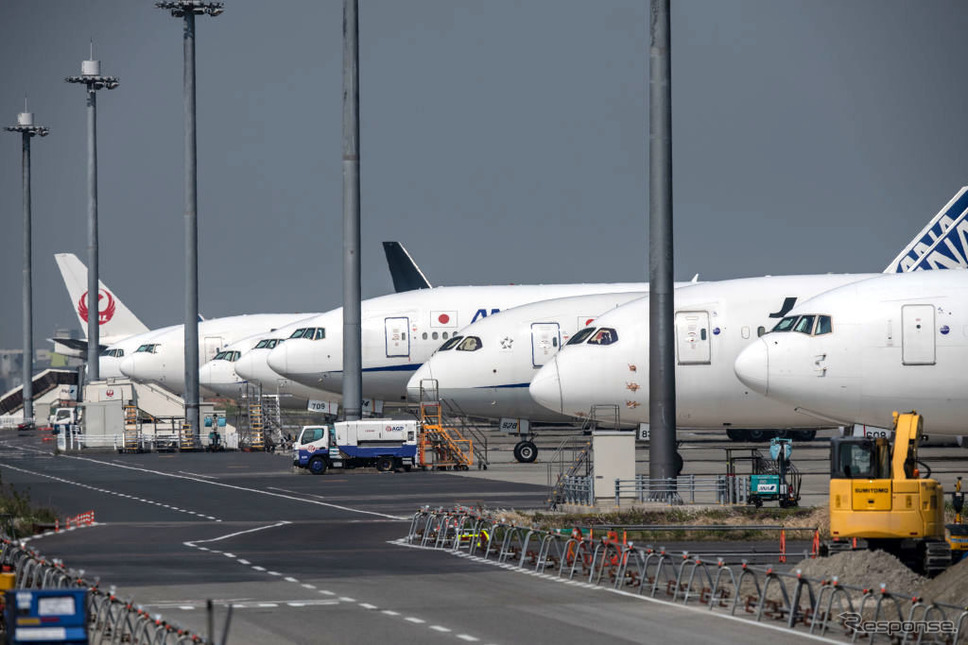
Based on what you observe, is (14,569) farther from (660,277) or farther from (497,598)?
(660,277)

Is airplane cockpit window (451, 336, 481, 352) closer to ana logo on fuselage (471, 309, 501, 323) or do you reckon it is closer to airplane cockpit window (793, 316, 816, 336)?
ana logo on fuselage (471, 309, 501, 323)

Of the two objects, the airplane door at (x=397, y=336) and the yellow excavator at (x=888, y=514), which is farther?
the airplane door at (x=397, y=336)

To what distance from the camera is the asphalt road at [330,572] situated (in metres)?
23.2

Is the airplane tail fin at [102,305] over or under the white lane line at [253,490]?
over

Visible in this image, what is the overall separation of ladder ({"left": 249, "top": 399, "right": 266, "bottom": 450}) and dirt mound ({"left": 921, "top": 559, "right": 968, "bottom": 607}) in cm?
6227

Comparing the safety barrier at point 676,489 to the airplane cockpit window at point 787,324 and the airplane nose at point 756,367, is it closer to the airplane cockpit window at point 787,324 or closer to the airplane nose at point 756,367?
the airplane nose at point 756,367

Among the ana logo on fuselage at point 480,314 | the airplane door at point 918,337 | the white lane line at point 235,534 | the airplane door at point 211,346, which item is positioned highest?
the ana logo on fuselage at point 480,314

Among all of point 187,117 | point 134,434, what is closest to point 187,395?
point 134,434

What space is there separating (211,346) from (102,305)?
38405 millimetres

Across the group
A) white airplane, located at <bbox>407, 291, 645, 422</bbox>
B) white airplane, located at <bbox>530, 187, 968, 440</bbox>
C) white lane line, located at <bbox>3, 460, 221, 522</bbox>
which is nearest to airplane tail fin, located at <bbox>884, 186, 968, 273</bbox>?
white airplane, located at <bbox>530, 187, 968, 440</bbox>

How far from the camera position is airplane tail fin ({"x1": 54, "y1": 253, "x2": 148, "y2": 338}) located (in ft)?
474

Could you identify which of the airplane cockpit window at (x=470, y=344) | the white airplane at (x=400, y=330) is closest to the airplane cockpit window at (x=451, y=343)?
the airplane cockpit window at (x=470, y=344)

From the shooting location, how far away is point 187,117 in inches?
3300

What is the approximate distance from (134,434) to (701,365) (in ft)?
144
